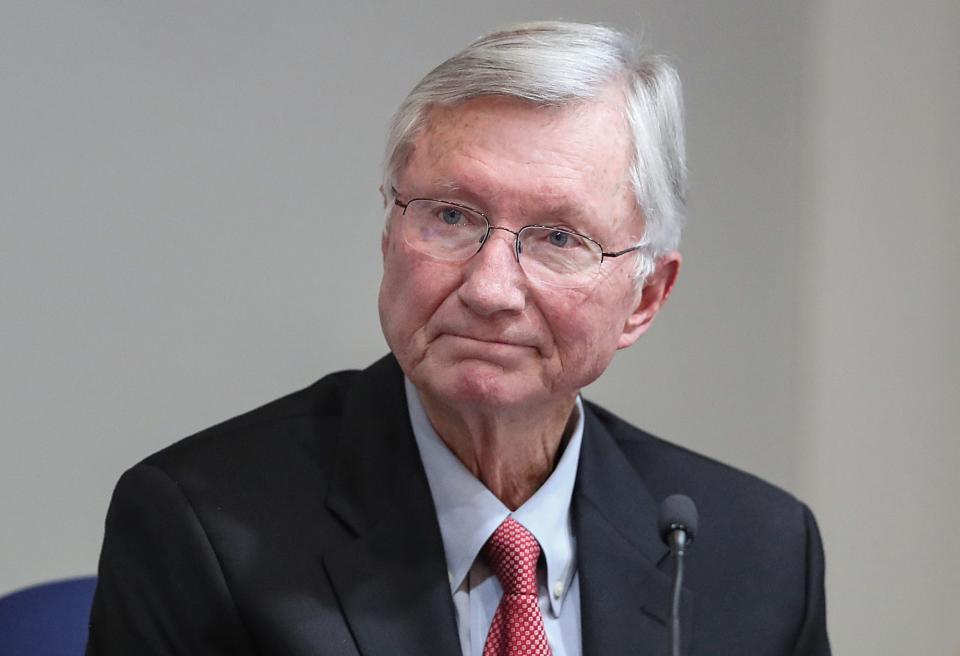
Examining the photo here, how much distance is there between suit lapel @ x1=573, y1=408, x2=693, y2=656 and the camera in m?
1.59

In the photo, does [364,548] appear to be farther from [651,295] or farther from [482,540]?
[651,295]

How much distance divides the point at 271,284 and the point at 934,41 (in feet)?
5.19

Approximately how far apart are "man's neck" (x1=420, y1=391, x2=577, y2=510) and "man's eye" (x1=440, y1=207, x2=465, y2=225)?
0.76 ft

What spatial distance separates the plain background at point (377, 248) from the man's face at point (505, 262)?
103 centimetres

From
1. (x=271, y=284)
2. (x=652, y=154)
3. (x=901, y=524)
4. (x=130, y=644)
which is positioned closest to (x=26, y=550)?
(x=271, y=284)

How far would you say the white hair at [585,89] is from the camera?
1480 mm

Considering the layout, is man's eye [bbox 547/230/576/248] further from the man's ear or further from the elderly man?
the man's ear

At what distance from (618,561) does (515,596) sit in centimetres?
18

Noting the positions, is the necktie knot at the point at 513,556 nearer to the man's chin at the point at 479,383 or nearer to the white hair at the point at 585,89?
the man's chin at the point at 479,383

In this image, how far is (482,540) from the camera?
1.57m

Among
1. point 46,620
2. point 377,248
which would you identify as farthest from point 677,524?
point 377,248

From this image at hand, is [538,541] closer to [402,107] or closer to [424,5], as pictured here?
[402,107]

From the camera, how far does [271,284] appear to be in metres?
2.51

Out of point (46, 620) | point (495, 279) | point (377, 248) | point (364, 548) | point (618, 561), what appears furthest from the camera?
point (377, 248)
